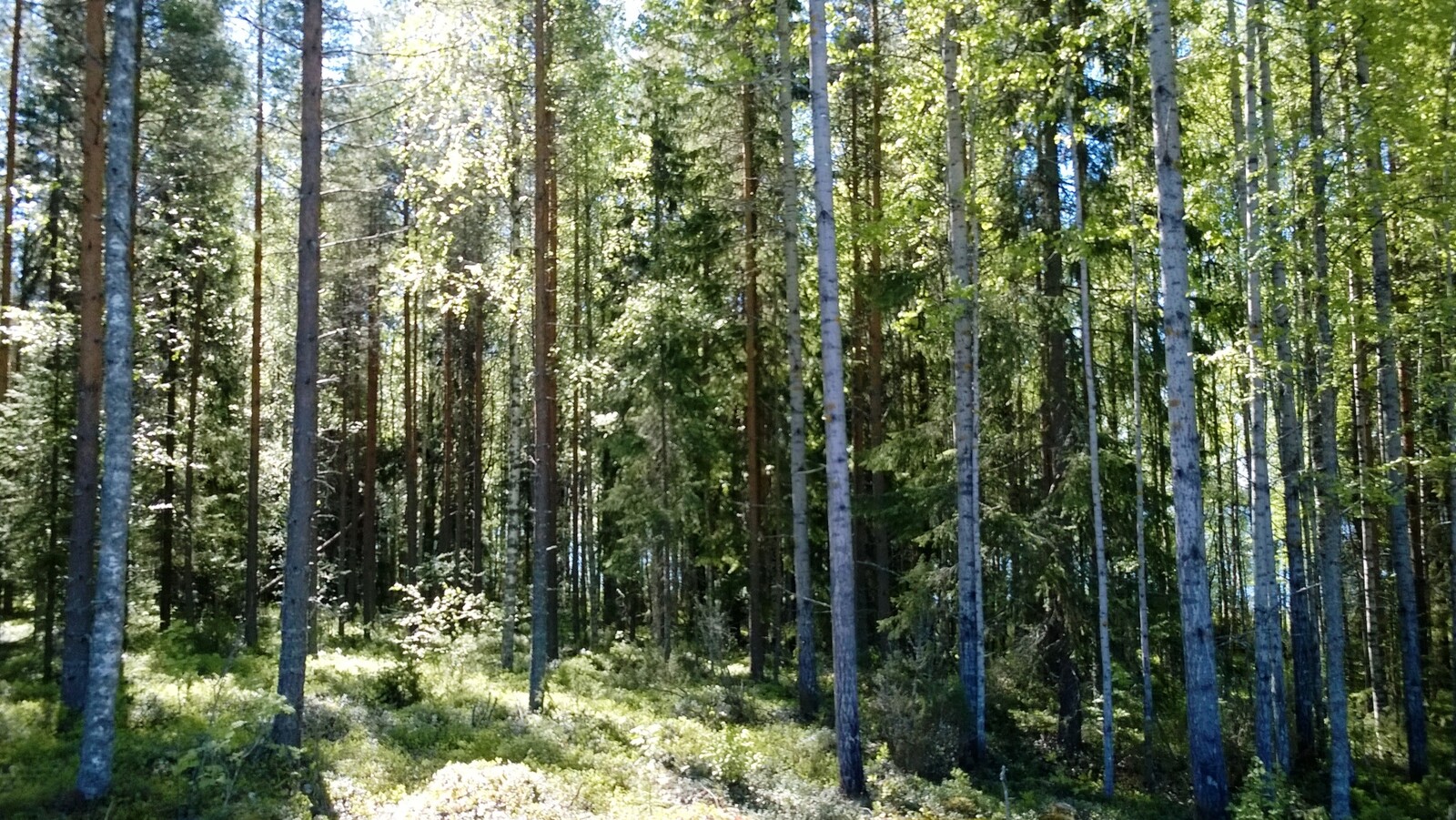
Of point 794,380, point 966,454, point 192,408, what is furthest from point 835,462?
point 192,408

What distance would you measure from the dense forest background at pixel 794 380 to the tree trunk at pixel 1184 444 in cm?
4

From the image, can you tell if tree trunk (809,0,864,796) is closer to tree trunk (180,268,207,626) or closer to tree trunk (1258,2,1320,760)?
tree trunk (1258,2,1320,760)

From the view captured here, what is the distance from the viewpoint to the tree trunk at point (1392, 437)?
10.4m

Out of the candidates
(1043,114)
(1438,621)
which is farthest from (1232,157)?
(1438,621)

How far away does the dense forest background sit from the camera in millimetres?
9680

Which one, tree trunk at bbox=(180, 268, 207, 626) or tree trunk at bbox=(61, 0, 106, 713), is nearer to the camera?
tree trunk at bbox=(61, 0, 106, 713)

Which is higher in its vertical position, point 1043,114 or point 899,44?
point 899,44

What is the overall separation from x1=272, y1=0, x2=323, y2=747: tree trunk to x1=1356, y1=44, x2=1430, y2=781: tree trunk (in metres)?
11.3

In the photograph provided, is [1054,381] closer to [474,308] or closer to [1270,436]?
[474,308]

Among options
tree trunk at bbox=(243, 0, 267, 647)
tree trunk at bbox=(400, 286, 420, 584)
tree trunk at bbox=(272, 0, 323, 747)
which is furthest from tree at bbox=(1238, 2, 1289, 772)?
tree trunk at bbox=(400, 286, 420, 584)

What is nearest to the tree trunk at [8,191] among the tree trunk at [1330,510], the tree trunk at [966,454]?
the tree trunk at [966,454]

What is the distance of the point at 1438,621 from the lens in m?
20.2

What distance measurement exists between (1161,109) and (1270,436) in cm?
2102

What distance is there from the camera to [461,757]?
10.2 metres
